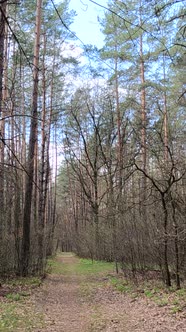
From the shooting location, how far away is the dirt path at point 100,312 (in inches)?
239

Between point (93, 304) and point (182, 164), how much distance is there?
4.02 meters

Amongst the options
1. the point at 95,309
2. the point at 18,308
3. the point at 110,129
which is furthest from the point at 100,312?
the point at 110,129

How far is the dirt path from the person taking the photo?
6059mm

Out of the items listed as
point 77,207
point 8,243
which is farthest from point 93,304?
point 77,207

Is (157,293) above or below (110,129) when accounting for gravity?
below

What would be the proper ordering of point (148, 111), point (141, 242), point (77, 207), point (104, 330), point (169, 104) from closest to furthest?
point (104, 330)
point (141, 242)
point (148, 111)
point (169, 104)
point (77, 207)

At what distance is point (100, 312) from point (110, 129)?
17.1 m

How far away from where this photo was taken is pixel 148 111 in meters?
20.0

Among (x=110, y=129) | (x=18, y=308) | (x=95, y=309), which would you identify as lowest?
(x=95, y=309)

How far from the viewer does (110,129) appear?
23656 mm

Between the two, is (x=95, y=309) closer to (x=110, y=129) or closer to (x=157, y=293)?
(x=157, y=293)

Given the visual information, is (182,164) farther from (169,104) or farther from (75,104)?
(75,104)

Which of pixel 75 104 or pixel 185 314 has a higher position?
pixel 75 104

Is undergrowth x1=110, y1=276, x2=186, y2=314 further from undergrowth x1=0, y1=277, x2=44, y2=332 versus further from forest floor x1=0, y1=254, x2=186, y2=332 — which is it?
undergrowth x1=0, y1=277, x2=44, y2=332
